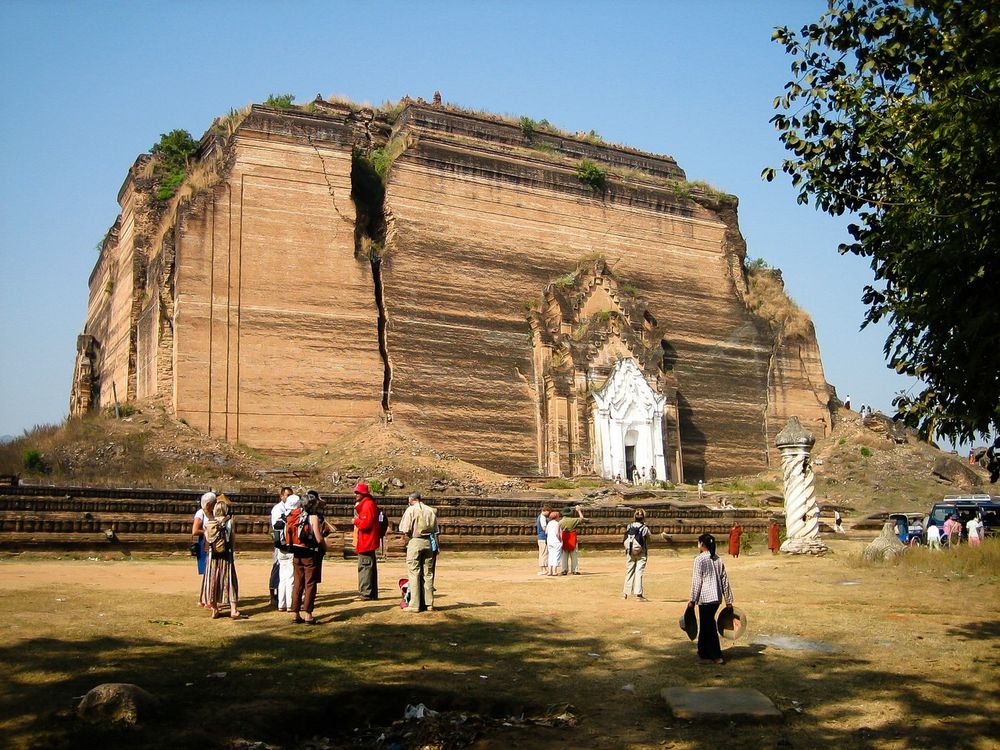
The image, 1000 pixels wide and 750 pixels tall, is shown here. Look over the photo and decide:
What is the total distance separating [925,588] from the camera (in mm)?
14031

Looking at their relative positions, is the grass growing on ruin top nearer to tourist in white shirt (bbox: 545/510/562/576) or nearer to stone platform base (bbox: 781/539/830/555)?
stone platform base (bbox: 781/539/830/555)

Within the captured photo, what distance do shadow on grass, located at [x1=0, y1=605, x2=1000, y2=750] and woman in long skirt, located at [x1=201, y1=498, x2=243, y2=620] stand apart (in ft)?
2.99

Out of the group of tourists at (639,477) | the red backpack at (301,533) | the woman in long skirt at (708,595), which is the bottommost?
A: the woman in long skirt at (708,595)

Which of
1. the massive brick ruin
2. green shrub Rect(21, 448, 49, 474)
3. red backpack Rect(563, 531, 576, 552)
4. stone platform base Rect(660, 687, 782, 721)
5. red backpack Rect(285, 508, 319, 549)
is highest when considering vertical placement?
the massive brick ruin

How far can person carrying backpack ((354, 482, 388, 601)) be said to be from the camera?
12.0 m

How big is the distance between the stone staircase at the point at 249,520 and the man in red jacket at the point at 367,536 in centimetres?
668

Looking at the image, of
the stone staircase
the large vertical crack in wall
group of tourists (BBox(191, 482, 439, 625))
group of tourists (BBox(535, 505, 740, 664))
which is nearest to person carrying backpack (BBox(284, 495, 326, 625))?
group of tourists (BBox(191, 482, 439, 625))

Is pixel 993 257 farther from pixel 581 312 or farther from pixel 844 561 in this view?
pixel 581 312

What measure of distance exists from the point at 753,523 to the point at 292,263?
664 inches

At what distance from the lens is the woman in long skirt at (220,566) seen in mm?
10914

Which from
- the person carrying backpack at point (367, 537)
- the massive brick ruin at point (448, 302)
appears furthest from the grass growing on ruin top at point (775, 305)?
the person carrying backpack at point (367, 537)

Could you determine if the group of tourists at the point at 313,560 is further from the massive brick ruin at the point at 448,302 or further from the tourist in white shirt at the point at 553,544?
the massive brick ruin at the point at 448,302

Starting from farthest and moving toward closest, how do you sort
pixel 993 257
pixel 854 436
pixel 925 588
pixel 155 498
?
pixel 854 436, pixel 155 498, pixel 925 588, pixel 993 257

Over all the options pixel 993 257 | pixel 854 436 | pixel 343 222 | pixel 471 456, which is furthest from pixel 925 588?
pixel 854 436
